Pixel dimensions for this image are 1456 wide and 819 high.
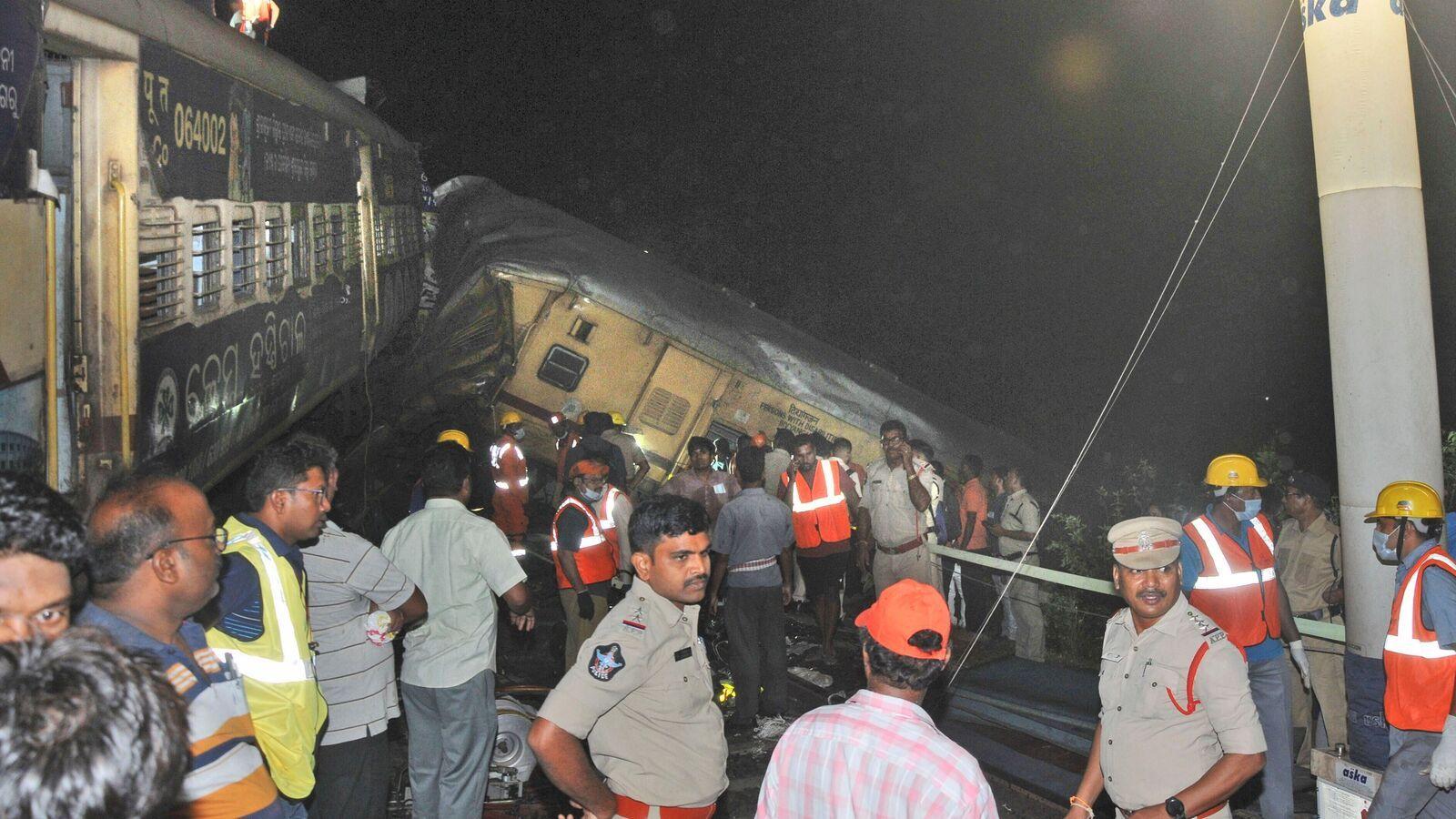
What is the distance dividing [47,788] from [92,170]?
345 cm

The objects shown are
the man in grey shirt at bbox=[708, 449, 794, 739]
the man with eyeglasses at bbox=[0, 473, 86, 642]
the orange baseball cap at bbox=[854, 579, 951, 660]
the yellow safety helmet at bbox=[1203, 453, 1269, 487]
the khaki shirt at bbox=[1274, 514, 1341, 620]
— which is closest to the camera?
the man with eyeglasses at bbox=[0, 473, 86, 642]

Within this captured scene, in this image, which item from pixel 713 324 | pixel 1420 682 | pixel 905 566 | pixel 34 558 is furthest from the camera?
pixel 713 324

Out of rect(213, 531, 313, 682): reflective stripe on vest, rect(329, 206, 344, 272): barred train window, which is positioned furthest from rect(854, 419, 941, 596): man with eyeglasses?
rect(213, 531, 313, 682): reflective stripe on vest

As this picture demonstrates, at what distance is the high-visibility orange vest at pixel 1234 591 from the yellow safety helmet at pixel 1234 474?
0.23 m

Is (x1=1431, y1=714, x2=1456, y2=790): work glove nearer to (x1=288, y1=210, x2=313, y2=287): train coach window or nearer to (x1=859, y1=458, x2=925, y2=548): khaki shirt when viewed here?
(x1=859, y1=458, x2=925, y2=548): khaki shirt

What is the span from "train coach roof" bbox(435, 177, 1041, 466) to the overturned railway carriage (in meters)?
5.69

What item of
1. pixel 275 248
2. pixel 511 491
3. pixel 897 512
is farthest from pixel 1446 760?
pixel 511 491

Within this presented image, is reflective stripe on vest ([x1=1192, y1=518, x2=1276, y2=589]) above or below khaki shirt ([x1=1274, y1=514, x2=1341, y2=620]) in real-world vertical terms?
above

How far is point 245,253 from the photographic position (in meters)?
6.07

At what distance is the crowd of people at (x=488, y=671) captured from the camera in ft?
5.19

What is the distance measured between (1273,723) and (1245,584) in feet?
2.27

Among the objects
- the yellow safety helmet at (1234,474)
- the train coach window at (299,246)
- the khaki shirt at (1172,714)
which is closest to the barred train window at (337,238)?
the train coach window at (299,246)

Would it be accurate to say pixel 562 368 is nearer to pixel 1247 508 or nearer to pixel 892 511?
pixel 892 511

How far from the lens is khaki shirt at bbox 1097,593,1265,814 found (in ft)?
11.3
